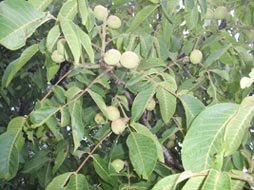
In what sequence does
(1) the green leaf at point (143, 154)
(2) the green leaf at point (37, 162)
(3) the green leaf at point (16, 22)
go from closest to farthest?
(3) the green leaf at point (16, 22) < (1) the green leaf at point (143, 154) < (2) the green leaf at point (37, 162)

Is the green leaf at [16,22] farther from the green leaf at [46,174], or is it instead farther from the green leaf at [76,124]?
the green leaf at [46,174]

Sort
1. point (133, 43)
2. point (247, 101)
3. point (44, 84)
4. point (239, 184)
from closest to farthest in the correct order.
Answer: point (247, 101)
point (239, 184)
point (133, 43)
point (44, 84)

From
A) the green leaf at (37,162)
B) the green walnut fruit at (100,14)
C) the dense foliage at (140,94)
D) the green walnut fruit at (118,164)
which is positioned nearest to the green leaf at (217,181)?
the dense foliage at (140,94)

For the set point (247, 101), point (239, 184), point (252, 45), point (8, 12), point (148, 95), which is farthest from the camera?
point (252, 45)

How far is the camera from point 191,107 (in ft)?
3.69

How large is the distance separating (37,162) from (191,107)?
0.83m

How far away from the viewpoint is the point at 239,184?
0.77 metres

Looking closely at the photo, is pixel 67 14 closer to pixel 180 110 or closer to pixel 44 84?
pixel 180 110

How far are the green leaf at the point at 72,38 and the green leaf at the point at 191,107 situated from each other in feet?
1.17

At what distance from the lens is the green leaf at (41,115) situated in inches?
44.4

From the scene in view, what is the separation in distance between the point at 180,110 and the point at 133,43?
0.38m

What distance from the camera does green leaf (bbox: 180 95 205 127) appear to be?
3.65ft

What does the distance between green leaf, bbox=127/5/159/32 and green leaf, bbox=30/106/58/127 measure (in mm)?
440

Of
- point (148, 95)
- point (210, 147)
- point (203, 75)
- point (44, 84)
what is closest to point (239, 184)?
point (210, 147)
